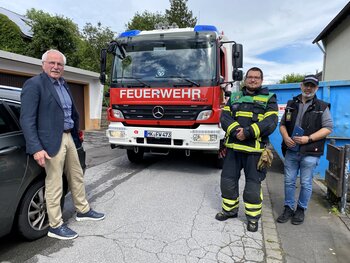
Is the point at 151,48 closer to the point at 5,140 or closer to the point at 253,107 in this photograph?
the point at 253,107

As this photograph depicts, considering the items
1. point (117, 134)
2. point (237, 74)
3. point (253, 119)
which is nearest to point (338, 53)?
point (237, 74)

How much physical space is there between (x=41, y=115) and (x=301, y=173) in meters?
3.07

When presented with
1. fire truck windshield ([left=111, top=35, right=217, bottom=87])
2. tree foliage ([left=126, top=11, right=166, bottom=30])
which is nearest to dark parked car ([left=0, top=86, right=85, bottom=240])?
fire truck windshield ([left=111, top=35, right=217, bottom=87])

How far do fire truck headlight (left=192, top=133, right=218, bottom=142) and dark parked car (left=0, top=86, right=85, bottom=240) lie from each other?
2.91 m

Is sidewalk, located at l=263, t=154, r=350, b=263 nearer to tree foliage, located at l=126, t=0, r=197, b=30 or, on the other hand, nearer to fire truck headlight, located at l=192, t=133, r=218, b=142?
fire truck headlight, located at l=192, t=133, r=218, b=142

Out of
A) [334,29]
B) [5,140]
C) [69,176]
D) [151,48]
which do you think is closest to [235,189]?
[69,176]

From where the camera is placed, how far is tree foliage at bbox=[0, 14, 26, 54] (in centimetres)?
1783

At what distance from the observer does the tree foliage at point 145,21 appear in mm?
37375

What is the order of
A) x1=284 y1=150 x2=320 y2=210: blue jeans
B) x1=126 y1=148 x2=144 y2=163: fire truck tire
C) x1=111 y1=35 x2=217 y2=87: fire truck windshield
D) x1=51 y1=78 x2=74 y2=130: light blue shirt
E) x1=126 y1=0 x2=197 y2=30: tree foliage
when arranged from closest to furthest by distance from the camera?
x1=51 y1=78 x2=74 y2=130: light blue shirt, x1=284 y1=150 x2=320 y2=210: blue jeans, x1=111 y1=35 x2=217 y2=87: fire truck windshield, x1=126 y1=148 x2=144 y2=163: fire truck tire, x1=126 y1=0 x2=197 y2=30: tree foliage

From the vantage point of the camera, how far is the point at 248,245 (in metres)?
3.18

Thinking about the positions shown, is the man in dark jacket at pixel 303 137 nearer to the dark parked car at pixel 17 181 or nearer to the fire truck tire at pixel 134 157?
the dark parked car at pixel 17 181

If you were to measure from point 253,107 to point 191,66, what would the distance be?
2459 mm

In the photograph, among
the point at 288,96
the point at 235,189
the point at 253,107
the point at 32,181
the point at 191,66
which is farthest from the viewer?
the point at 288,96

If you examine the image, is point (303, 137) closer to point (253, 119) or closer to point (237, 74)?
point (253, 119)
